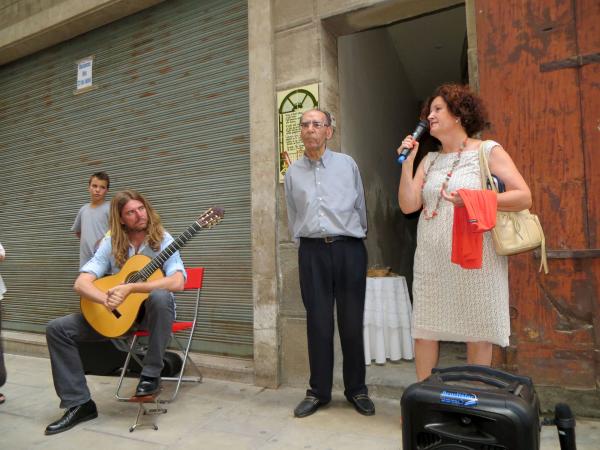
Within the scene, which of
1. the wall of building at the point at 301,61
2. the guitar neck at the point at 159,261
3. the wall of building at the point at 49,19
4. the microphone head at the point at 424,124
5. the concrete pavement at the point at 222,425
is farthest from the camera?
the wall of building at the point at 49,19

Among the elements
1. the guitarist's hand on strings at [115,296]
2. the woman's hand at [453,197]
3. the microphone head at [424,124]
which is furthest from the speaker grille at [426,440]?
the guitarist's hand on strings at [115,296]

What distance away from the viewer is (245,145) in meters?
4.30

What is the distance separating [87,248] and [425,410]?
4.08 m

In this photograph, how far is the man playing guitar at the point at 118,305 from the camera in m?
3.01

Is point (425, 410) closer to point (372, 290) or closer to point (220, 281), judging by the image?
point (372, 290)

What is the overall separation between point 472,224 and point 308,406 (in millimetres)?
1657

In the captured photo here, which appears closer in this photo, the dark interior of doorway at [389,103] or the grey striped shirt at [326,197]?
the grey striped shirt at [326,197]

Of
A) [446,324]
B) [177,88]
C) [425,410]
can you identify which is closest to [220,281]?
[177,88]

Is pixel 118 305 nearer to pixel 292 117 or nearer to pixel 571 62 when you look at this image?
pixel 292 117

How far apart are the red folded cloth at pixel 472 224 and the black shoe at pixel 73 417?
8.17 feet

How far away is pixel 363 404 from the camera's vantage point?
3.10 meters

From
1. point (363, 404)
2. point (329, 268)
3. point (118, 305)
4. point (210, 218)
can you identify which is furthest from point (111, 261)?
point (363, 404)

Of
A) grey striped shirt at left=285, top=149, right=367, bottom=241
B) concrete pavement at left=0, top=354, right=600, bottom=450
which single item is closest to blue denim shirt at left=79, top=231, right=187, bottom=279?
grey striped shirt at left=285, top=149, right=367, bottom=241

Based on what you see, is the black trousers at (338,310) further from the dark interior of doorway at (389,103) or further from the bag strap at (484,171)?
the bag strap at (484,171)
